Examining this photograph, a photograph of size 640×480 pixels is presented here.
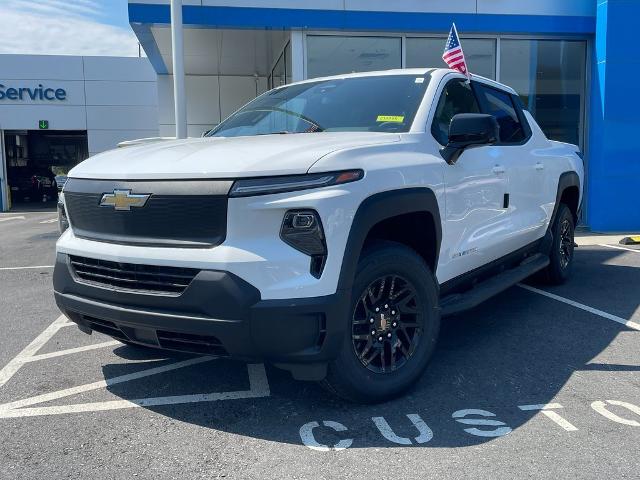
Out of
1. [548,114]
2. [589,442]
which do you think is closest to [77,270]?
[589,442]

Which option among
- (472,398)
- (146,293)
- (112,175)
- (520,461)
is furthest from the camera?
(472,398)

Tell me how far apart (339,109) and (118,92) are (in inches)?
815

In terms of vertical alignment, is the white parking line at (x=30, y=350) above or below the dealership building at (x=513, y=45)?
below

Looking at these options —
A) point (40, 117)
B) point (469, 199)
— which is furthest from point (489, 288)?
point (40, 117)

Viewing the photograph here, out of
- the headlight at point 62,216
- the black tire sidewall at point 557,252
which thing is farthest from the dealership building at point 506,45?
the headlight at point 62,216

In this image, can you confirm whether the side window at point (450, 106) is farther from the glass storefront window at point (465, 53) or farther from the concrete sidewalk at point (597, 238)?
the glass storefront window at point (465, 53)

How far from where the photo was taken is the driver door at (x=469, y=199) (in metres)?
3.90

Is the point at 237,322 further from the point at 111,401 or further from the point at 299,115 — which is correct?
the point at 299,115

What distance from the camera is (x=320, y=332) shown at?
2.94 metres

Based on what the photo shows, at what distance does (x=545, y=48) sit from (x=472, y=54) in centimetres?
151

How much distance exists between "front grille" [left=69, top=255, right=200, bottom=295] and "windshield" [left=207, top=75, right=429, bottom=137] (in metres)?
1.54

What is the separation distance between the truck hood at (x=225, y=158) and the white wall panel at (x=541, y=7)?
28.6 feet

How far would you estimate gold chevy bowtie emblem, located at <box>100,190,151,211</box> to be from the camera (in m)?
3.10

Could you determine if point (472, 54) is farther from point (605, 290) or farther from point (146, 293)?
point (146, 293)
